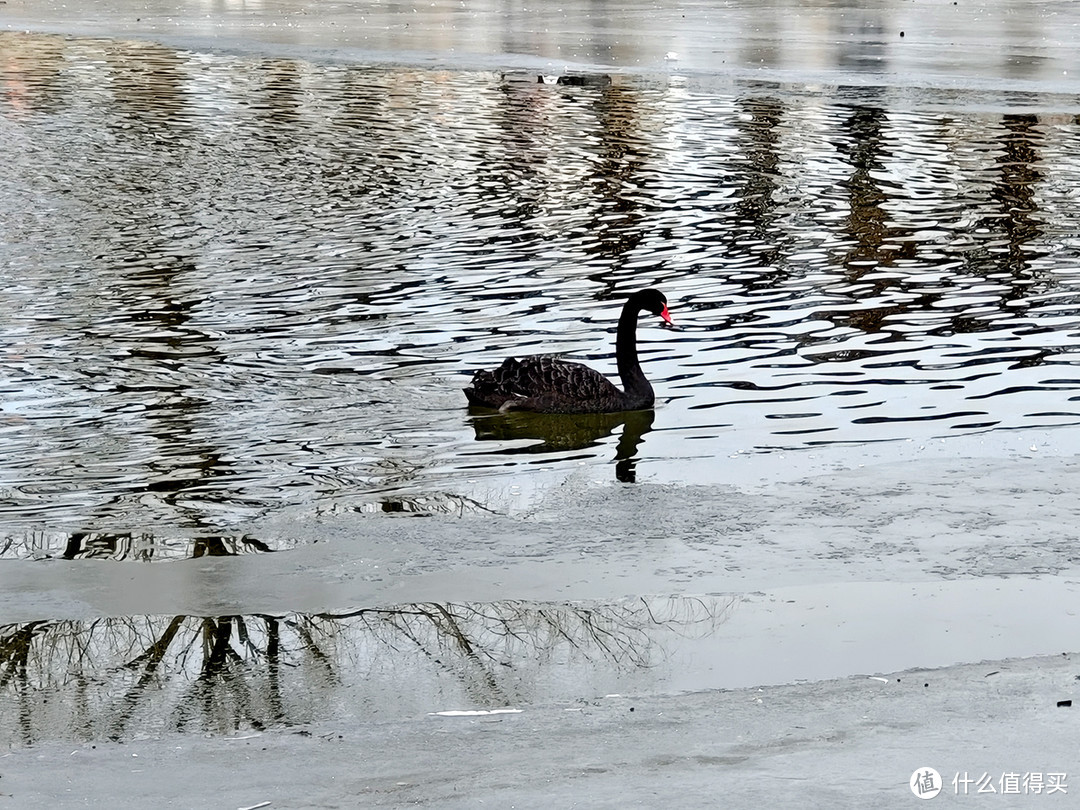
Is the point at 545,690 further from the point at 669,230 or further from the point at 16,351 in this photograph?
the point at 669,230

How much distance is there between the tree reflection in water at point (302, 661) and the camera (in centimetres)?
609

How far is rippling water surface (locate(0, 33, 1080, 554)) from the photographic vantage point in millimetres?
9477

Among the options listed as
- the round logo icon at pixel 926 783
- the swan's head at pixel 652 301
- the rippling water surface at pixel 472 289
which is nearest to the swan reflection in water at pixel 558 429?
the rippling water surface at pixel 472 289

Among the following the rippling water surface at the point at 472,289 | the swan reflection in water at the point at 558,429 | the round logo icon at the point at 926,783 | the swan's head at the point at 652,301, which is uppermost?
the swan's head at the point at 652,301

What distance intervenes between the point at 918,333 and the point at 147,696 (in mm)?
7644

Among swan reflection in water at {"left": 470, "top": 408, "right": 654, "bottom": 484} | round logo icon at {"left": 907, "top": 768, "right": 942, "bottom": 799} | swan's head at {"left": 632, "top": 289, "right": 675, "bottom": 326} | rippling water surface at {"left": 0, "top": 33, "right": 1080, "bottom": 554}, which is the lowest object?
swan reflection in water at {"left": 470, "top": 408, "right": 654, "bottom": 484}

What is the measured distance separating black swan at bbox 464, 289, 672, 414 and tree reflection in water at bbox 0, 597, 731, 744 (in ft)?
10.4

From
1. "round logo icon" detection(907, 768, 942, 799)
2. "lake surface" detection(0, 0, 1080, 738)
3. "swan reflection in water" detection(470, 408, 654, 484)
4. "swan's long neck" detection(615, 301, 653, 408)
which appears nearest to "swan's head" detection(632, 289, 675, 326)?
"swan's long neck" detection(615, 301, 653, 408)

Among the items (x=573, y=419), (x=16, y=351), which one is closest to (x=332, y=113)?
(x=16, y=351)

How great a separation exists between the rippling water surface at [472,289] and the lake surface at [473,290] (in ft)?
0.14

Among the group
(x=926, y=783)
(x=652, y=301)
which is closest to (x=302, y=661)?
(x=926, y=783)

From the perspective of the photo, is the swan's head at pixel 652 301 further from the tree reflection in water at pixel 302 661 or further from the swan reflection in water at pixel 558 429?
the tree reflection in water at pixel 302 661

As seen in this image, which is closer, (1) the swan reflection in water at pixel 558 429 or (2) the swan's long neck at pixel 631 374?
(1) the swan reflection in water at pixel 558 429

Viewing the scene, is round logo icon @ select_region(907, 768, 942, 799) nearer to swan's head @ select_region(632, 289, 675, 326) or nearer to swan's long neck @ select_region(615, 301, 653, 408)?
swan's long neck @ select_region(615, 301, 653, 408)
